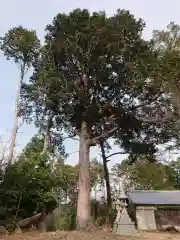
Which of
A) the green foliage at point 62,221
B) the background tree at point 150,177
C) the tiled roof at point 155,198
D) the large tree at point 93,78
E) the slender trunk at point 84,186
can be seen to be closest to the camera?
the slender trunk at point 84,186

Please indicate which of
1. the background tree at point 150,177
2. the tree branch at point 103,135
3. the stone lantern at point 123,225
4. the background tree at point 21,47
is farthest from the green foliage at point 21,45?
the background tree at point 150,177

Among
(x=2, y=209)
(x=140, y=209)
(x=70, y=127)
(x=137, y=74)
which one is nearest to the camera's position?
(x=2, y=209)

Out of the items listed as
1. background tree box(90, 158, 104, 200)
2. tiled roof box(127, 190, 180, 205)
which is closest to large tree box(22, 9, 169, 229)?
tiled roof box(127, 190, 180, 205)

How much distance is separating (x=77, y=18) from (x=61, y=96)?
425 cm

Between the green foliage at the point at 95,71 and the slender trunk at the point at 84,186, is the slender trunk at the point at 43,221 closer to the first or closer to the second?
the slender trunk at the point at 84,186

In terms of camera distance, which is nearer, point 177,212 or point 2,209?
point 2,209

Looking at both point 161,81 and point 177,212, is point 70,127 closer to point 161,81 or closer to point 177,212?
point 161,81

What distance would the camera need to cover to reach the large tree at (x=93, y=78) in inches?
653

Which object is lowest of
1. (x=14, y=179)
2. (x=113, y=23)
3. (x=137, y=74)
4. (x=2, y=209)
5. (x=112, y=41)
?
(x=2, y=209)

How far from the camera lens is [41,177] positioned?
17562mm

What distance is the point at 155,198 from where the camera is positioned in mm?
20547

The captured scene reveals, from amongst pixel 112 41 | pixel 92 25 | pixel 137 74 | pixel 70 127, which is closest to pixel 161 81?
Result: pixel 137 74

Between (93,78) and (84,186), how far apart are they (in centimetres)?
573

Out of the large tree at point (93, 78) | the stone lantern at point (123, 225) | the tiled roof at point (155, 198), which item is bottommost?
the stone lantern at point (123, 225)
